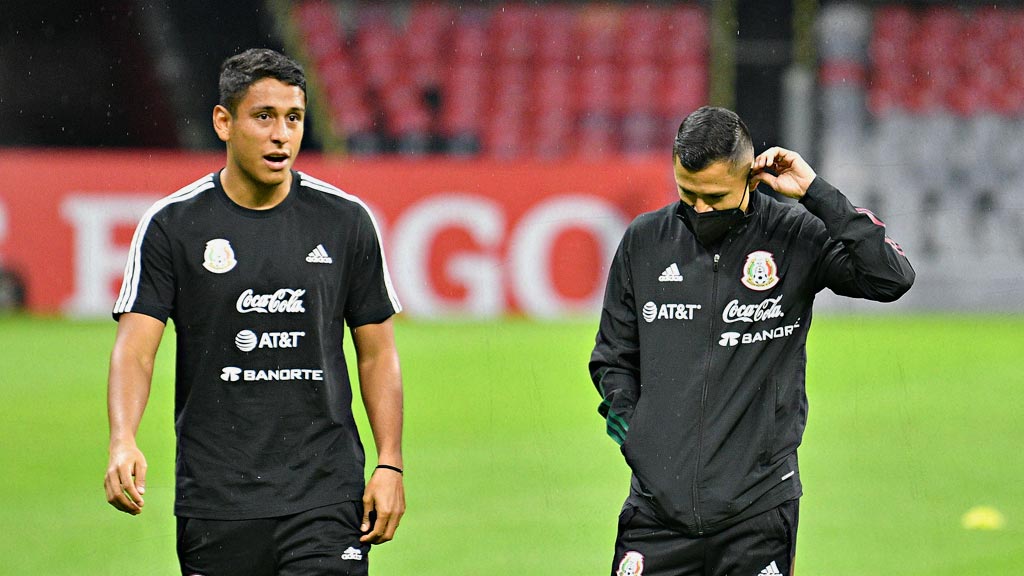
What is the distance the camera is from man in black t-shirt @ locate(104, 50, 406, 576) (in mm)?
3459

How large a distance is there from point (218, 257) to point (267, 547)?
2.41 ft

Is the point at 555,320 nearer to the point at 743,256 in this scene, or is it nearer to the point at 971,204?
the point at 971,204

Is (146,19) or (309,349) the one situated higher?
(146,19)

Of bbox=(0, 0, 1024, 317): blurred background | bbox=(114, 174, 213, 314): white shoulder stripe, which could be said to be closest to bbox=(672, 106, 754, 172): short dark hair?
bbox=(114, 174, 213, 314): white shoulder stripe

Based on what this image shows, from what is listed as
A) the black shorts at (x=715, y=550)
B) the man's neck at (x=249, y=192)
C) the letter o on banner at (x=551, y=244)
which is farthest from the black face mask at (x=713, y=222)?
the letter o on banner at (x=551, y=244)

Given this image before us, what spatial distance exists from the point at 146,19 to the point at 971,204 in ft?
41.3

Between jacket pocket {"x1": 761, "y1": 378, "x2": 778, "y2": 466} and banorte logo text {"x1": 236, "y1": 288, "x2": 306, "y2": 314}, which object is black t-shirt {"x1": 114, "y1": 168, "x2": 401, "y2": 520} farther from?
jacket pocket {"x1": 761, "y1": 378, "x2": 778, "y2": 466}

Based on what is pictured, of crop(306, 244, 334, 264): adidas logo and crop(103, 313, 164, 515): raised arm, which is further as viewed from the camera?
crop(306, 244, 334, 264): adidas logo


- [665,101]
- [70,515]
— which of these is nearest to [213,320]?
[70,515]

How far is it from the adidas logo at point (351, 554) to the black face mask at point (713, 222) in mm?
1178

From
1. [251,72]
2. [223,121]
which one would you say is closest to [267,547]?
[223,121]

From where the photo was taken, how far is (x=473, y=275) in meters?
15.6

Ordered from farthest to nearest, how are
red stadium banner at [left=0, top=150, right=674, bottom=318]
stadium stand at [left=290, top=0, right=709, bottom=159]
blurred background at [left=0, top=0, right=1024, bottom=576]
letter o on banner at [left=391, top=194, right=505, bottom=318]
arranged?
1. stadium stand at [left=290, top=0, right=709, bottom=159]
2. letter o on banner at [left=391, top=194, right=505, bottom=318]
3. red stadium banner at [left=0, top=150, right=674, bottom=318]
4. blurred background at [left=0, top=0, right=1024, bottom=576]

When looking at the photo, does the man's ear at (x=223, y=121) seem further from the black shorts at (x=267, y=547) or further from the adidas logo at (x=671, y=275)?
the adidas logo at (x=671, y=275)
